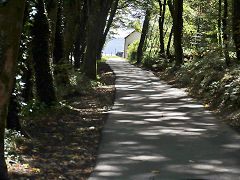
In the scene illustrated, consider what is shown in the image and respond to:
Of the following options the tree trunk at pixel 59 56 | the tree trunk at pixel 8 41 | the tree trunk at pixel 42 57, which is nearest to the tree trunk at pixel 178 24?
the tree trunk at pixel 59 56

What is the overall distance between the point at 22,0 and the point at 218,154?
4.32 meters

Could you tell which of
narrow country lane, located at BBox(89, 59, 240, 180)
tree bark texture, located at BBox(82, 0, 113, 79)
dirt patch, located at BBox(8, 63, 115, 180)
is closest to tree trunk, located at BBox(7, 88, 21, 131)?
dirt patch, located at BBox(8, 63, 115, 180)

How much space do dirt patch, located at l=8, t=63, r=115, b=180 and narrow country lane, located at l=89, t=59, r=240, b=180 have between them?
0.85 ft

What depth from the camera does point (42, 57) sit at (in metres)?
11.0

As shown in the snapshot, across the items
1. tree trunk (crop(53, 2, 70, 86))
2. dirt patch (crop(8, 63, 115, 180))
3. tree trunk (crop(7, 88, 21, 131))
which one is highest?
tree trunk (crop(53, 2, 70, 86))

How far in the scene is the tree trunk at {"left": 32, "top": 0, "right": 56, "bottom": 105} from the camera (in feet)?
35.4

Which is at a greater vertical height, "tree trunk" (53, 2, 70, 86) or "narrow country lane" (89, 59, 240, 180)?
"tree trunk" (53, 2, 70, 86)

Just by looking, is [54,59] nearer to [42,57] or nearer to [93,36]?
[42,57]

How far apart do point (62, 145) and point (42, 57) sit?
3869 mm

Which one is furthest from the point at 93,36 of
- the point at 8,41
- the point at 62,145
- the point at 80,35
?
the point at 8,41

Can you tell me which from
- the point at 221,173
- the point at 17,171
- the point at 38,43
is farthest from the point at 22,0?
the point at 38,43

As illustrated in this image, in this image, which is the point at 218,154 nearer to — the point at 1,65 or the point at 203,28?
the point at 1,65

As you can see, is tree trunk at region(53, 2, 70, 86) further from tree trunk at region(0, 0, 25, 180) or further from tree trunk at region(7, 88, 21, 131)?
tree trunk at region(0, 0, 25, 180)

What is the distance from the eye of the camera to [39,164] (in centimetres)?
645
